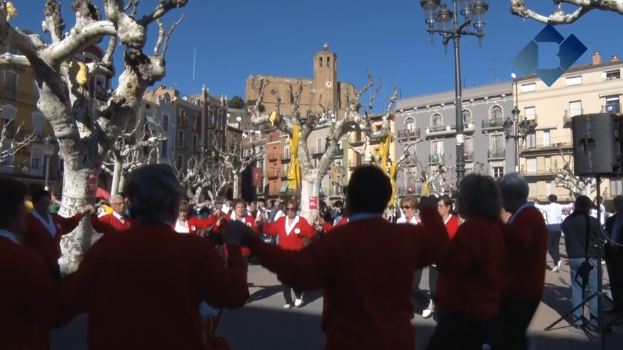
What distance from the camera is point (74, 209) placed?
1000 cm

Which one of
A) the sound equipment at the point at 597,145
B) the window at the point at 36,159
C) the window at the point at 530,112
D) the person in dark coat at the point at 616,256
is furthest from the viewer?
the window at the point at 530,112

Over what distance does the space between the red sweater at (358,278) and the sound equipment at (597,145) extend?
213 inches

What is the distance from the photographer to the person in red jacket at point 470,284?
357 cm

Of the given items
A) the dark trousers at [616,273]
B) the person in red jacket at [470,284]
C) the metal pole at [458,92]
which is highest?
the metal pole at [458,92]

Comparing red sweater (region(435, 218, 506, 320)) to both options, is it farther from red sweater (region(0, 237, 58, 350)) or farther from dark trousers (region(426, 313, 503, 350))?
red sweater (region(0, 237, 58, 350))

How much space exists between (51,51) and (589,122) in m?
8.29

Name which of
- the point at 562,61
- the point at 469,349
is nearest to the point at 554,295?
the point at 562,61

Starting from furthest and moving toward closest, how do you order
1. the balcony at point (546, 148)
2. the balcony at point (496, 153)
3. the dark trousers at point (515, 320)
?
the balcony at point (496, 153) → the balcony at point (546, 148) → the dark trousers at point (515, 320)

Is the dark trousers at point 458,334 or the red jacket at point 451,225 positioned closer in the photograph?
the dark trousers at point 458,334

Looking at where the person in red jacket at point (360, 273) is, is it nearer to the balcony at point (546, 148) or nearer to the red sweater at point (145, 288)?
the red sweater at point (145, 288)

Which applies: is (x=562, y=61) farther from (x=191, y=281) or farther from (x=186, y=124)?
(x=186, y=124)

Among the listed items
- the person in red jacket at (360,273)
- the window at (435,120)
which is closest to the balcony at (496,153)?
the window at (435,120)

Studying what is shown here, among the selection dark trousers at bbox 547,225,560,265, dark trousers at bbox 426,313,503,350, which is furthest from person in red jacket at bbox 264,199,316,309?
dark trousers at bbox 547,225,560,265

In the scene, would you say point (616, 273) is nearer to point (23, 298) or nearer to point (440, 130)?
point (23, 298)
